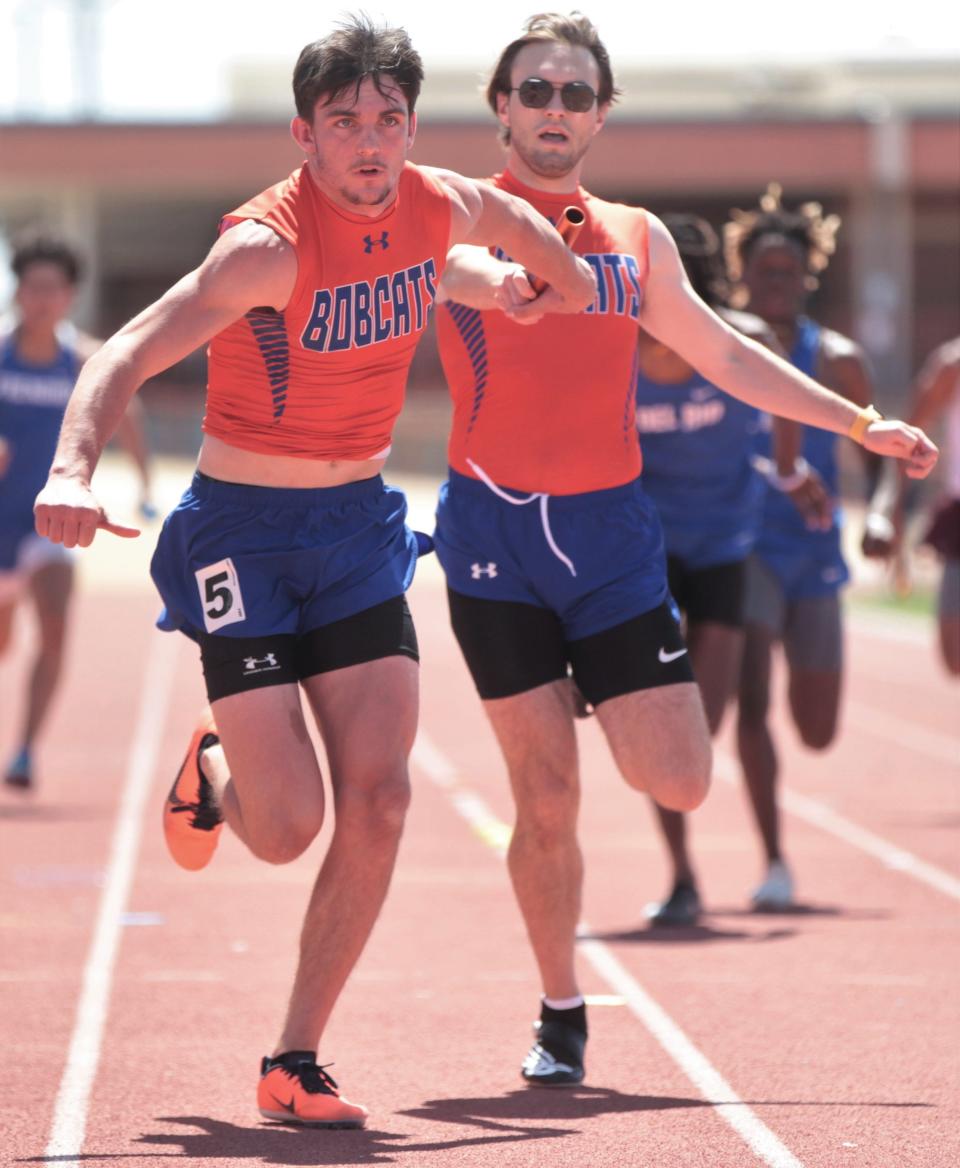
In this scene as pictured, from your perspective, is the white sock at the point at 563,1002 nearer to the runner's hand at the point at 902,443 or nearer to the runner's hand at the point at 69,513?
the runner's hand at the point at 902,443

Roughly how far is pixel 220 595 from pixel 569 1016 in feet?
4.47

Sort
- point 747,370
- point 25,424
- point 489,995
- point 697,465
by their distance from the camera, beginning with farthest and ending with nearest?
point 25,424
point 697,465
point 489,995
point 747,370

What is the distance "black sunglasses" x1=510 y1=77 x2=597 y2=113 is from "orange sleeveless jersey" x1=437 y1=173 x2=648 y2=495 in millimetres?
221

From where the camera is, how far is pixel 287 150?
142 feet

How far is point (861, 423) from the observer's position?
5.32 meters

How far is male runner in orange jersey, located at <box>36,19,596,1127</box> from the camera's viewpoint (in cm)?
475

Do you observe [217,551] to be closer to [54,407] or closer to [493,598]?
[493,598]

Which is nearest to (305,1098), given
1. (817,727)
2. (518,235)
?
(518,235)

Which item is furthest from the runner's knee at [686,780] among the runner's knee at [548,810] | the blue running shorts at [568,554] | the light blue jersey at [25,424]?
the light blue jersey at [25,424]

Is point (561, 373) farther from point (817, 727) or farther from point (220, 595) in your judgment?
point (817, 727)

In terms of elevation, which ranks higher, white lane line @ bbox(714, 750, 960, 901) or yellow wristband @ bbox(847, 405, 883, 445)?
yellow wristband @ bbox(847, 405, 883, 445)

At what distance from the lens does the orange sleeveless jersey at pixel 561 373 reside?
5.56 meters

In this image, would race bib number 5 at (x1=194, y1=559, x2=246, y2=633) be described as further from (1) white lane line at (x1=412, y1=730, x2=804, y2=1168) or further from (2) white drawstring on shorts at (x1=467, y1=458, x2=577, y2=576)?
(1) white lane line at (x1=412, y1=730, x2=804, y2=1168)

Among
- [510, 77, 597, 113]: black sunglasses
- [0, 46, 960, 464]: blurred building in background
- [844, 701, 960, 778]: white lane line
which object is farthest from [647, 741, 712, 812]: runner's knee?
[0, 46, 960, 464]: blurred building in background
